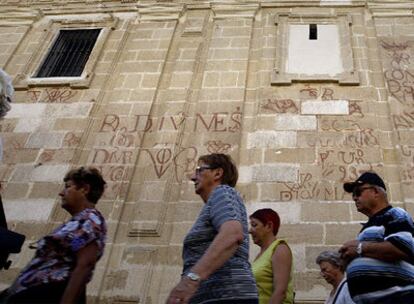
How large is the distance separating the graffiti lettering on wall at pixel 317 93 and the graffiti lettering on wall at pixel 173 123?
1073 millimetres

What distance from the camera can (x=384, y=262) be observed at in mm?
3094

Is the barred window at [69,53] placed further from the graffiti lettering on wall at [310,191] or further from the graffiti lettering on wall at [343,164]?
the graffiti lettering on wall at [343,164]

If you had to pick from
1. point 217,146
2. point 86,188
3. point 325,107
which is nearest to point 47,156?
point 217,146

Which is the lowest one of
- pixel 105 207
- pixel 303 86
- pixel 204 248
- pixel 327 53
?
pixel 204 248

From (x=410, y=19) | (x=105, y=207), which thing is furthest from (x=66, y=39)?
(x=410, y=19)

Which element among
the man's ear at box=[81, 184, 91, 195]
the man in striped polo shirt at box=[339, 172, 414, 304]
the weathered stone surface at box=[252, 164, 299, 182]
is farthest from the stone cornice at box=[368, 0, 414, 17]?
the man's ear at box=[81, 184, 91, 195]

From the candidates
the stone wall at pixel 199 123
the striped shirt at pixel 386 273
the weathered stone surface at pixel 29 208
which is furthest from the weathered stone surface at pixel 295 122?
the striped shirt at pixel 386 273

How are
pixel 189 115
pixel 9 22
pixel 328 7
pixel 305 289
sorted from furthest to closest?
pixel 9 22, pixel 328 7, pixel 189 115, pixel 305 289

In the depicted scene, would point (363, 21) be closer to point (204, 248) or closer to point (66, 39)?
point (66, 39)

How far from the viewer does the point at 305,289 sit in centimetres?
584

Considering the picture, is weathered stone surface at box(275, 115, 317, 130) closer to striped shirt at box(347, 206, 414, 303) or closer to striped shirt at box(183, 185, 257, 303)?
striped shirt at box(347, 206, 414, 303)

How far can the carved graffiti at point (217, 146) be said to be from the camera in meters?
7.29

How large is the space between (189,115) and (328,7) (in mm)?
3569

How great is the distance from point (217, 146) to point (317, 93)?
1817mm
